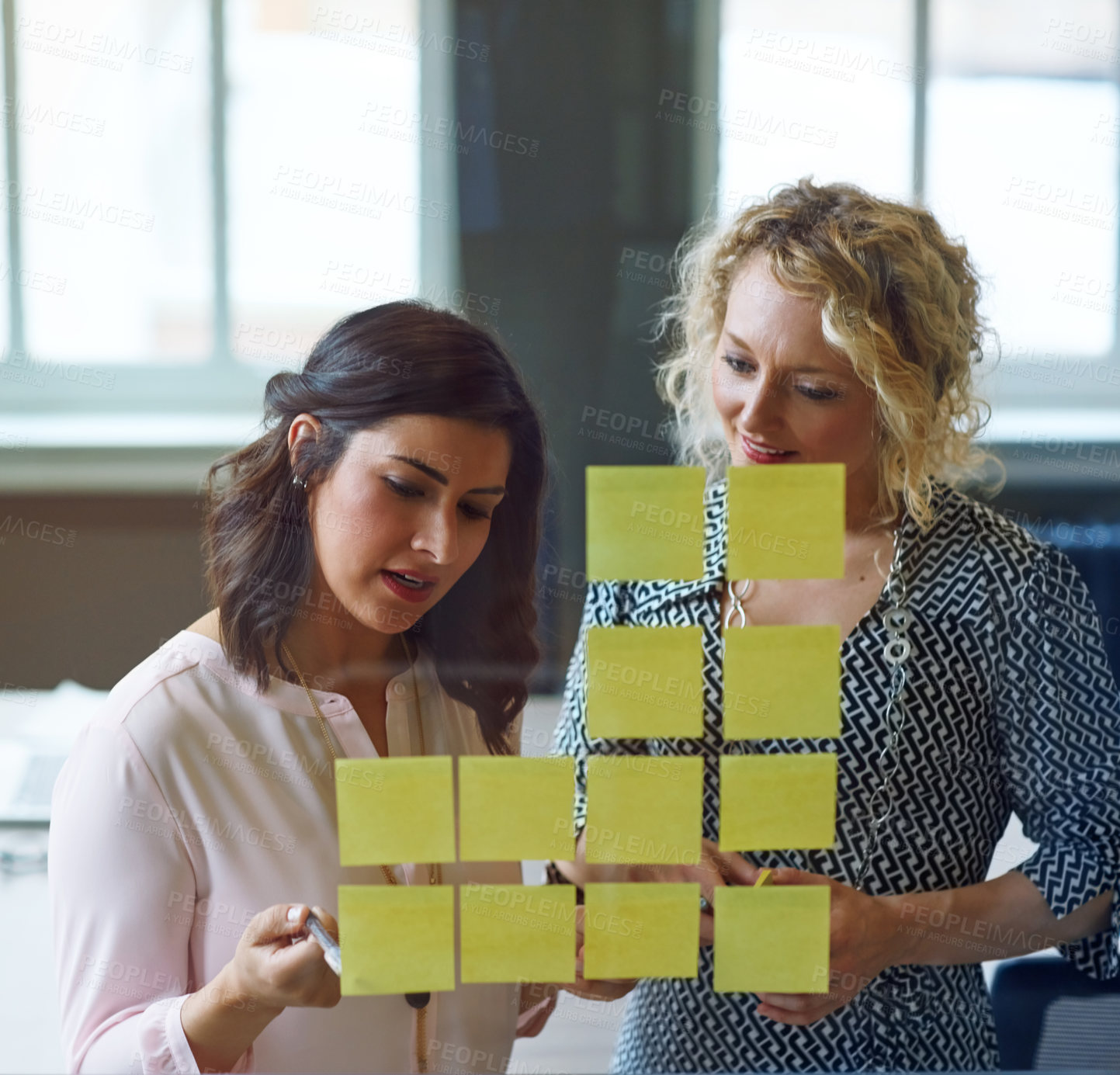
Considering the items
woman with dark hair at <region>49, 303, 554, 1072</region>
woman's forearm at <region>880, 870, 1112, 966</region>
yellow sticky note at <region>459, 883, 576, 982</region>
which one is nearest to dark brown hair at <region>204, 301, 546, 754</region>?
woman with dark hair at <region>49, 303, 554, 1072</region>

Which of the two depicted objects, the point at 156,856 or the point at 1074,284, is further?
the point at 1074,284

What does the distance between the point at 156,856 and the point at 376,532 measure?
10.6 inches

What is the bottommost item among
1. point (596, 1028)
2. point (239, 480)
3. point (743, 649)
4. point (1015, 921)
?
point (596, 1028)

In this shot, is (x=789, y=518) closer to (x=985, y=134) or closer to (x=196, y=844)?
(x=985, y=134)

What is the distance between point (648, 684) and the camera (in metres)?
0.79

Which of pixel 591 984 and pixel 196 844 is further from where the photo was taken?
pixel 591 984

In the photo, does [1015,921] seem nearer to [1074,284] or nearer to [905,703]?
[905,703]

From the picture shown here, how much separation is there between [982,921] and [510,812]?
38 cm

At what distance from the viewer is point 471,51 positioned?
2.60 ft

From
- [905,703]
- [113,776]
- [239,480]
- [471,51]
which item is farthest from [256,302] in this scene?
[905,703]

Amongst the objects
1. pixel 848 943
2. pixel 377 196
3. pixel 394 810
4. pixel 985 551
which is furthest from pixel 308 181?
pixel 848 943

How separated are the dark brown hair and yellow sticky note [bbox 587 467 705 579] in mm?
47

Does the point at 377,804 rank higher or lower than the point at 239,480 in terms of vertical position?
lower

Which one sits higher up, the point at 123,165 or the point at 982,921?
the point at 123,165
